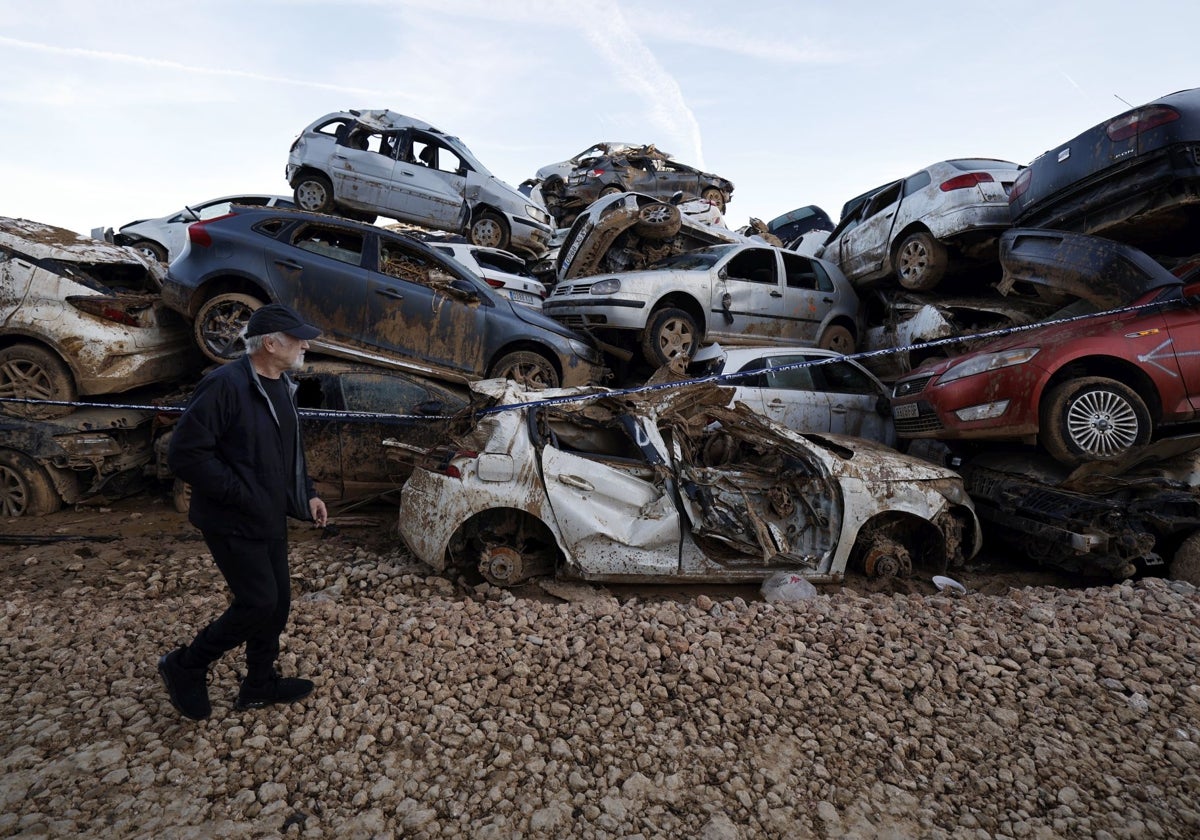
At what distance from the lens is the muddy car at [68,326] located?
559 cm

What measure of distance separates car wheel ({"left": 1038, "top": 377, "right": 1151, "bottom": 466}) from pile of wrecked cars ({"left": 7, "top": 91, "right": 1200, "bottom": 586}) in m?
0.02

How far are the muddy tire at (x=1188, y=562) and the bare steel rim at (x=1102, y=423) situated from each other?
860mm

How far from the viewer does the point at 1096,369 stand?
5141mm

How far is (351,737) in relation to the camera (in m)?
2.83

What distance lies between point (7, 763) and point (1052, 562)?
6706 millimetres

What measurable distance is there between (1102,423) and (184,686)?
6226 mm

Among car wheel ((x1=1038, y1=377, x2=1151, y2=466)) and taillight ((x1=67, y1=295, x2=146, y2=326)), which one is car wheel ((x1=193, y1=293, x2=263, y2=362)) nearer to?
taillight ((x1=67, y1=295, x2=146, y2=326))

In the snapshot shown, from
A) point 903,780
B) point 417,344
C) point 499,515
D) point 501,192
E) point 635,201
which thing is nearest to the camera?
point 903,780

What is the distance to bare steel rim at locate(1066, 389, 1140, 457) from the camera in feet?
16.3

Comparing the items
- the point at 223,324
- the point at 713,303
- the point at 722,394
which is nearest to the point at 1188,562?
the point at 722,394

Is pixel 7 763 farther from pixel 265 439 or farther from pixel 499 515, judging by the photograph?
pixel 499 515

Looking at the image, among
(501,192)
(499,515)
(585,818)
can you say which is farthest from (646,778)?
(501,192)

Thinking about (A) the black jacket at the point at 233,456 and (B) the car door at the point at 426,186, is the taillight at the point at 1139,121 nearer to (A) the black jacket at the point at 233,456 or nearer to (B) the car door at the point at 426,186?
(A) the black jacket at the point at 233,456

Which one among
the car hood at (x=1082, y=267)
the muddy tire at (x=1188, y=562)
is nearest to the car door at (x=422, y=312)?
the car hood at (x=1082, y=267)
